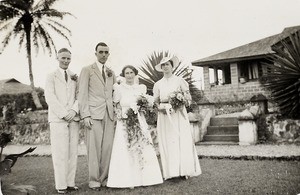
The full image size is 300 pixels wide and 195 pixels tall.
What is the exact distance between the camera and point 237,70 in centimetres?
1507

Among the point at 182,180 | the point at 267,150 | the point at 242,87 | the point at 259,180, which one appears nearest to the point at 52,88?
the point at 182,180

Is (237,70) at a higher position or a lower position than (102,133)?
higher

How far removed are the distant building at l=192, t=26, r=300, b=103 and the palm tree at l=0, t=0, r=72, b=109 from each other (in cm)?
962

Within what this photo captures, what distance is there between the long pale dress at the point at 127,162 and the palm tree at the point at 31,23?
1.29 meters

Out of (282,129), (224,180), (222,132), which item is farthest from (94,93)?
(222,132)

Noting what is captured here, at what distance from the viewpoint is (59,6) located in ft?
14.5

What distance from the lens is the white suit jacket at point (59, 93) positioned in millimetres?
4125

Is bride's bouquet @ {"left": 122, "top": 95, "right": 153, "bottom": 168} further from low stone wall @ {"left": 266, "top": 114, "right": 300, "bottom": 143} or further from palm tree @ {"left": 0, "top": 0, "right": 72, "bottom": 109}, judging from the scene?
low stone wall @ {"left": 266, "top": 114, "right": 300, "bottom": 143}

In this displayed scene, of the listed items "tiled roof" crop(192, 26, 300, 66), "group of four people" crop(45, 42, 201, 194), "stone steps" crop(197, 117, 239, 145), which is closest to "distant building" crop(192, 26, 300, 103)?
"tiled roof" crop(192, 26, 300, 66)

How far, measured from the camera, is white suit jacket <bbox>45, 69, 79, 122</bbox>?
13.5ft

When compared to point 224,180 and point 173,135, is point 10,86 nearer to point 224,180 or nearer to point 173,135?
point 173,135

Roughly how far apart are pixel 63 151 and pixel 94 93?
84 cm

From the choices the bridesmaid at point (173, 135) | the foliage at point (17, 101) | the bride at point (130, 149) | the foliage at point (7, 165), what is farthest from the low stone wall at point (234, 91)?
the foliage at point (7, 165)

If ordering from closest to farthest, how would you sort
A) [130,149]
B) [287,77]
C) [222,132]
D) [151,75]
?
[130,149]
[287,77]
[222,132]
[151,75]
